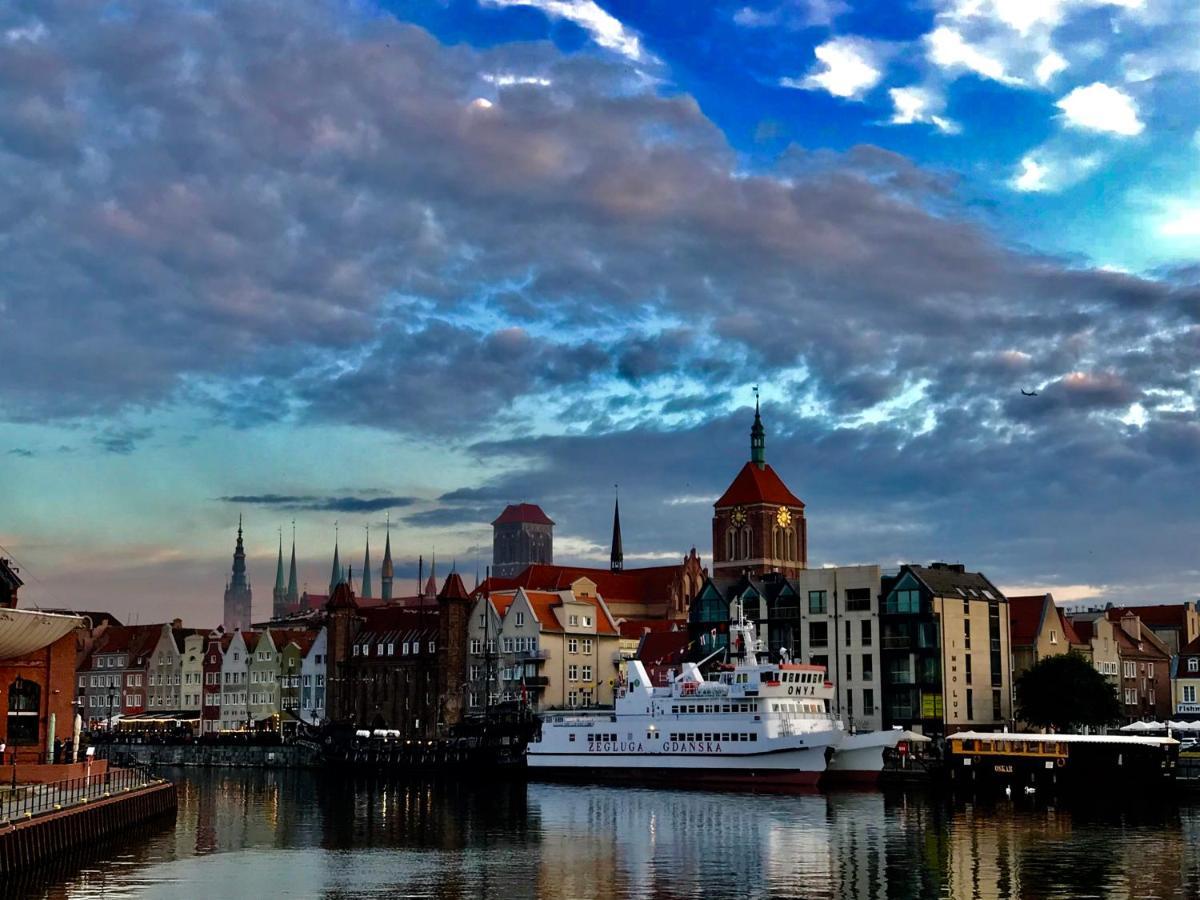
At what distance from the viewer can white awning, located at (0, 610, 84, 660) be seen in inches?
2749

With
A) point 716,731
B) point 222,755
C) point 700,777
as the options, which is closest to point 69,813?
point 700,777

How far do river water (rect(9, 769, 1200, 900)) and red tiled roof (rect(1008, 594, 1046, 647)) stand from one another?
36224 mm

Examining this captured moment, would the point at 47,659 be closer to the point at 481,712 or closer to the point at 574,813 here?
the point at 574,813

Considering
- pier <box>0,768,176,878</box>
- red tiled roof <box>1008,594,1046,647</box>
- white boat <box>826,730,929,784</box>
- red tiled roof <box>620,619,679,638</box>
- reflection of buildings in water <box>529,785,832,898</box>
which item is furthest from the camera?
red tiled roof <box>620,619,679,638</box>

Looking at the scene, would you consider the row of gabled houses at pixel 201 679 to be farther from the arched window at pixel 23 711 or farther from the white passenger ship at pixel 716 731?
the arched window at pixel 23 711

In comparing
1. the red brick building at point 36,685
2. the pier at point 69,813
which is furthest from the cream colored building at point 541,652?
the pier at point 69,813

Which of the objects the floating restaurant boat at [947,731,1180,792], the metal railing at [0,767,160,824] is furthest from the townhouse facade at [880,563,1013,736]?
the metal railing at [0,767,160,824]

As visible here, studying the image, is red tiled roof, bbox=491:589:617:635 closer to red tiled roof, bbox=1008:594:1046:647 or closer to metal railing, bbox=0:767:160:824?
red tiled roof, bbox=1008:594:1046:647

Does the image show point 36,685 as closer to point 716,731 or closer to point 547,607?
point 716,731

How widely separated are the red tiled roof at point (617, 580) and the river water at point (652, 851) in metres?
77.9

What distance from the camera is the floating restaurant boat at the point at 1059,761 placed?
86.6 m

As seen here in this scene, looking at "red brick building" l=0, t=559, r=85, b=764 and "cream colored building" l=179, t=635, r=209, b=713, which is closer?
"red brick building" l=0, t=559, r=85, b=764

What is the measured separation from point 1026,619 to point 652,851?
71.9 meters

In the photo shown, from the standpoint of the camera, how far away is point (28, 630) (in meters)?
71.9
